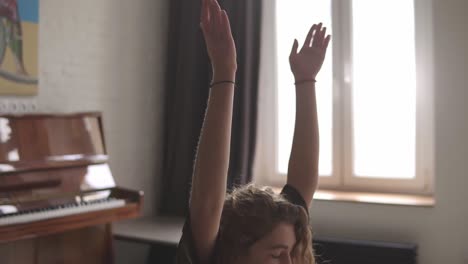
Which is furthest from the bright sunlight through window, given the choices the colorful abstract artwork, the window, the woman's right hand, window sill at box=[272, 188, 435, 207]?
the woman's right hand

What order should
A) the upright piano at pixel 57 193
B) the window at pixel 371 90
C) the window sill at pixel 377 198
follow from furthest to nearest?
the window at pixel 371 90
the window sill at pixel 377 198
the upright piano at pixel 57 193

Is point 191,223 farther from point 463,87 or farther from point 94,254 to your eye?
point 463,87

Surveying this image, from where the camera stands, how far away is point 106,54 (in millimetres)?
3020

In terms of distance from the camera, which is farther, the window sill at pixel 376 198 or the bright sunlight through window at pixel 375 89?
the bright sunlight through window at pixel 375 89

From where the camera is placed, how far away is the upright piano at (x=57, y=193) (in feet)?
6.89

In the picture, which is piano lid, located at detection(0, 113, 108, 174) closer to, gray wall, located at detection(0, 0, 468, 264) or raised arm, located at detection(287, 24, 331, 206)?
gray wall, located at detection(0, 0, 468, 264)

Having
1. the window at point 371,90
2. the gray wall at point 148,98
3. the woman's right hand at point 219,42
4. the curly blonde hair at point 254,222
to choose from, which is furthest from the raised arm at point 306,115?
the window at point 371,90

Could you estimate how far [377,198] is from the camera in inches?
113

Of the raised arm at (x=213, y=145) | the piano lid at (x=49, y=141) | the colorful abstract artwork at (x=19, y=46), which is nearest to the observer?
the raised arm at (x=213, y=145)

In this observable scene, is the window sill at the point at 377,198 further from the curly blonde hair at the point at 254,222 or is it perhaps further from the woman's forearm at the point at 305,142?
the curly blonde hair at the point at 254,222

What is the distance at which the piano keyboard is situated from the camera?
1.97m

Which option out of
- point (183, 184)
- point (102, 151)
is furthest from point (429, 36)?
point (102, 151)

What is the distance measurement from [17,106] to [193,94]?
1.08 metres

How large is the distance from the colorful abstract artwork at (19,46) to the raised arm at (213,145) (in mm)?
1903
